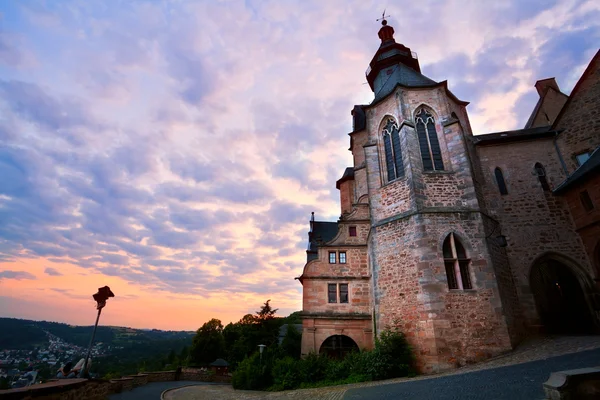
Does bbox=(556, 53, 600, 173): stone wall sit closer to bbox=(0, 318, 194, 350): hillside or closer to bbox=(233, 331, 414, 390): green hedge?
bbox=(233, 331, 414, 390): green hedge

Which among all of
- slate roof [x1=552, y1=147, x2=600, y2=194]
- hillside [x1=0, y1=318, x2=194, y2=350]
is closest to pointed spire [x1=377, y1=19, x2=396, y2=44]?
slate roof [x1=552, y1=147, x2=600, y2=194]

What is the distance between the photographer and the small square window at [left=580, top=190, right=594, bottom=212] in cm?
1318

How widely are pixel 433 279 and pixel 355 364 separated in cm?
483

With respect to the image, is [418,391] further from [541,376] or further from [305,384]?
[305,384]

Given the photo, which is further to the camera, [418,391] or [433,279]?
[433,279]

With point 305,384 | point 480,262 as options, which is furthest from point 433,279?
point 305,384

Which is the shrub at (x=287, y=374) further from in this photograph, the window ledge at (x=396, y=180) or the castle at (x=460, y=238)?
the window ledge at (x=396, y=180)

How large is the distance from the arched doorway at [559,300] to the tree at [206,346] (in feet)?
126

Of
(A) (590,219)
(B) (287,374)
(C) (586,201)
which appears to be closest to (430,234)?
(A) (590,219)

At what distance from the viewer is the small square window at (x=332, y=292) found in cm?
1747

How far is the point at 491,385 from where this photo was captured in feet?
22.2

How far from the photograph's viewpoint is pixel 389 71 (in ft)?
76.4

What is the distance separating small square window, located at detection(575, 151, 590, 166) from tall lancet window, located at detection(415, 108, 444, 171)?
7287 mm

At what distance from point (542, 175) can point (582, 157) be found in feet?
6.24
